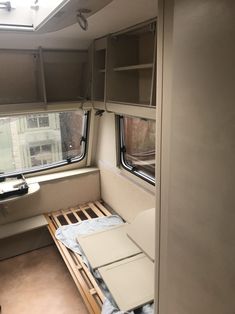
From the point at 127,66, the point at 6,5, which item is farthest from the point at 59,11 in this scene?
the point at 127,66

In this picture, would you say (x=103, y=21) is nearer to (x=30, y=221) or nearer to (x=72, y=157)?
(x=72, y=157)

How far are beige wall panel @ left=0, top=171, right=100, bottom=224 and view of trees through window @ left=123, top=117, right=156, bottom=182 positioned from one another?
69cm

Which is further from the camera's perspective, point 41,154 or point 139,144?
point 41,154

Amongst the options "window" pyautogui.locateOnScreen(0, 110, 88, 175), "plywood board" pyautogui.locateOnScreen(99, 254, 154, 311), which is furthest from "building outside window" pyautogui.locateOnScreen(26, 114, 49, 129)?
"plywood board" pyautogui.locateOnScreen(99, 254, 154, 311)

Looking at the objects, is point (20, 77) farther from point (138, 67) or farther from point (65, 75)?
point (138, 67)

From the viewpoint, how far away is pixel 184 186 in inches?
36.5

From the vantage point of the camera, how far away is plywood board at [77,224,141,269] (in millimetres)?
2270

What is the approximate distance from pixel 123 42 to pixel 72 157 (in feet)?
5.28

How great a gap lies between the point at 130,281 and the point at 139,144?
1.33 m

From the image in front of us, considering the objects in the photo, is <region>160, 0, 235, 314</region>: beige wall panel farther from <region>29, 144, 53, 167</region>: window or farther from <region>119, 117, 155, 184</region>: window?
<region>29, 144, 53, 167</region>: window

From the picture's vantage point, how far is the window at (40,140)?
9.80ft

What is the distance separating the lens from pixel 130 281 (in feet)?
6.61

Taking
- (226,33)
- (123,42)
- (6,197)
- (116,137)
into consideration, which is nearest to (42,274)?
(6,197)

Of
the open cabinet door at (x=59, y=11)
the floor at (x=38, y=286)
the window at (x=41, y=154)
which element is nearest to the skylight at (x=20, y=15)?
the open cabinet door at (x=59, y=11)
